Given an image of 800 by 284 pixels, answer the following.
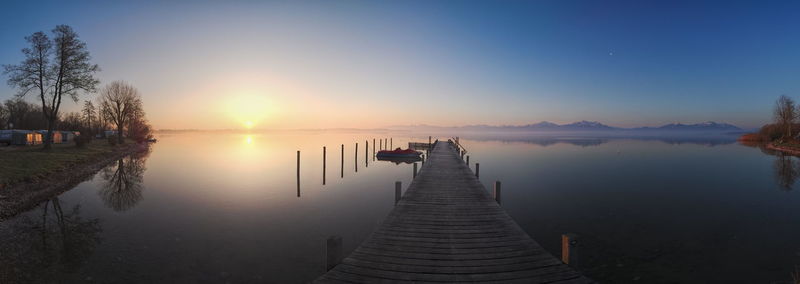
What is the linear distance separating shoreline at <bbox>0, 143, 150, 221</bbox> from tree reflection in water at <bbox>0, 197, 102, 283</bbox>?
92cm

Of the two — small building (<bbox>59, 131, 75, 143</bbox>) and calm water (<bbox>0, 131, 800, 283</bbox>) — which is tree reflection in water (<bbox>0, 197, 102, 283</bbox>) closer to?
calm water (<bbox>0, 131, 800, 283</bbox>)

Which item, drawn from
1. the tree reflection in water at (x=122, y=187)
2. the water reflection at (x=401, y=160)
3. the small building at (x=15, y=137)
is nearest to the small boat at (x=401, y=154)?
the water reflection at (x=401, y=160)

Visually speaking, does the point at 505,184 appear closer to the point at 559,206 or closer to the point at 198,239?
the point at 559,206

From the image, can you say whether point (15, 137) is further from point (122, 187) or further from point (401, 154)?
point (401, 154)

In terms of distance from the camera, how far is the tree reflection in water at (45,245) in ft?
33.1

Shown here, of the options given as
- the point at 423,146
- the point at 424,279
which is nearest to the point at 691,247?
the point at 424,279

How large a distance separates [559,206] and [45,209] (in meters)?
28.3

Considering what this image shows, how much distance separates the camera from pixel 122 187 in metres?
25.6

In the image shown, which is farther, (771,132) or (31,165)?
(771,132)

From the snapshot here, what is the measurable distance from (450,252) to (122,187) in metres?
28.1

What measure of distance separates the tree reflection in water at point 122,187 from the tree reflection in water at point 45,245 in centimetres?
291

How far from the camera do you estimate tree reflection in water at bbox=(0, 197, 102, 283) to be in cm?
1010

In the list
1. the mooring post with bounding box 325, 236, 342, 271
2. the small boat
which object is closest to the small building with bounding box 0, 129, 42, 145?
the small boat

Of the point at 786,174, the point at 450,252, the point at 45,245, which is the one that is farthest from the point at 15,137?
the point at 786,174
